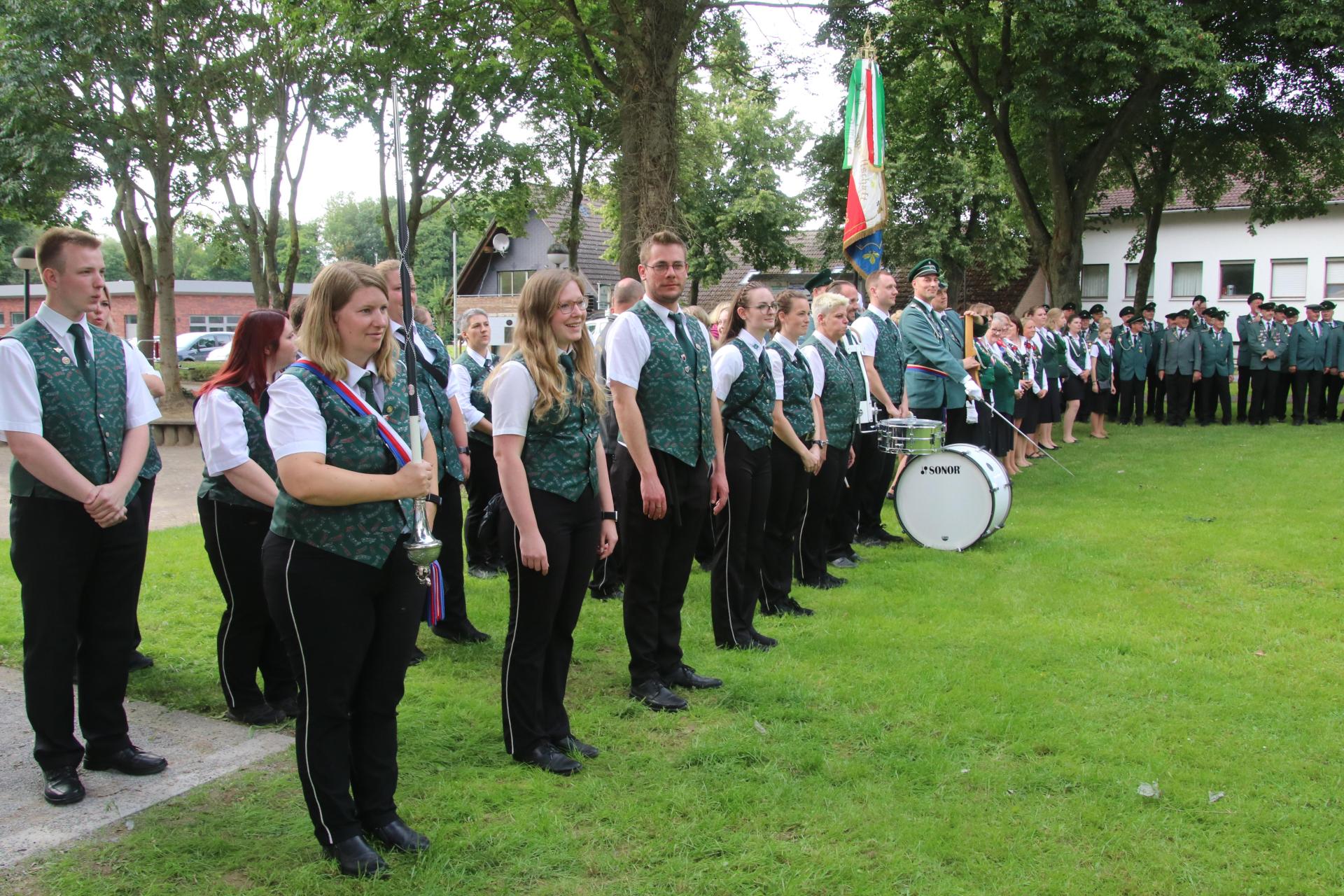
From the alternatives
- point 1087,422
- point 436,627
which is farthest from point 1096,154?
point 436,627

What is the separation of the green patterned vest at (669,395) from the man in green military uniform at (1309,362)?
1769 centimetres

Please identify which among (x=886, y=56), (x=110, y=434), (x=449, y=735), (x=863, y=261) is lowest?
(x=449, y=735)

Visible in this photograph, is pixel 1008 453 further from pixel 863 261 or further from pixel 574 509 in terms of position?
pixel 574 509

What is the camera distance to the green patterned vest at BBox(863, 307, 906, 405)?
9.22 m

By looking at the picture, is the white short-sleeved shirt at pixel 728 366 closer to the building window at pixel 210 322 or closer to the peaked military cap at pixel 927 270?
the peaked military cap at pixel 927 270

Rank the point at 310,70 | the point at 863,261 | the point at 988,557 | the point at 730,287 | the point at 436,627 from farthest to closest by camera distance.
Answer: the point at 730,287, the point at 310,70, the point at 863,261, the point at 988,557, the point at 436,627

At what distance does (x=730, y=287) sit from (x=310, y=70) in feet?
104

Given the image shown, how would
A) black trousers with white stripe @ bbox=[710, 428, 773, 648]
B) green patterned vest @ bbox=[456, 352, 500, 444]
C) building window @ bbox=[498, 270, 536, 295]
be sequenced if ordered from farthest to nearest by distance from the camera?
1. building window @ bbox=[498, 270, 536, 295]
2. green patterned vest @ bbox=[456, 352, 500, 444]
3. black trousers with white stripe @ bbox=[710, 428, 773, 648]

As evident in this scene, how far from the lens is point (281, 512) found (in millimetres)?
3377

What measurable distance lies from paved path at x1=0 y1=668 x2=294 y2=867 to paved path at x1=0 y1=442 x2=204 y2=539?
153 inches

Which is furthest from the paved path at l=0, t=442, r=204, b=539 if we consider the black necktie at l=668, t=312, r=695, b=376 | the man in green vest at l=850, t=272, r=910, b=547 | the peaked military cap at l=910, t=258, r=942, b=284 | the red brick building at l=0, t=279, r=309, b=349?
the red brick building at l=0, t=279, r=309, b=349

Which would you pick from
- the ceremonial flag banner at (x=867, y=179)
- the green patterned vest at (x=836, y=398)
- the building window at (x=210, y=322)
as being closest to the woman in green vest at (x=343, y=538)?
the green patterned vest at (x=836, y=398)

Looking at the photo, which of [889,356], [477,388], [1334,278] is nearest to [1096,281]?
[1334,278]

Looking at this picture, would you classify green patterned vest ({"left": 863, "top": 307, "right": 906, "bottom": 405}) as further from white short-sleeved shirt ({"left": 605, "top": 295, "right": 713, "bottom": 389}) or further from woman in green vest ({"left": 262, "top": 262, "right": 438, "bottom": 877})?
woman in green vest ({"left": 262, "top": 262, "right": 438, "bottom": 877})
